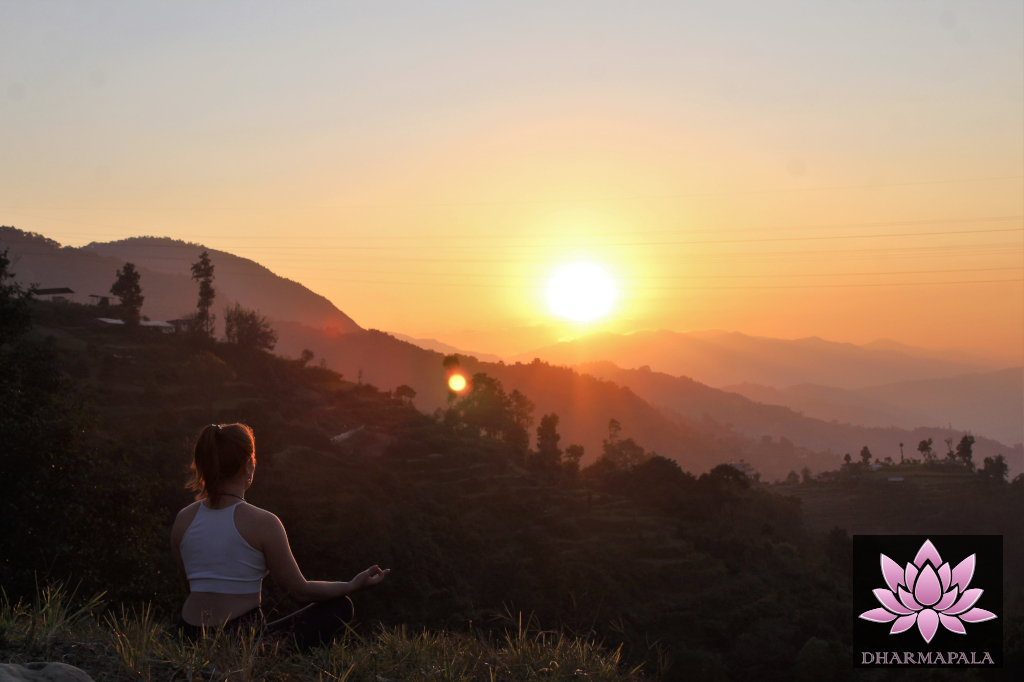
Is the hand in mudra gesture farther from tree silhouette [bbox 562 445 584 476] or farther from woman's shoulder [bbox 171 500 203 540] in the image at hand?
tree silhouette [bbox 562 445 584 476]

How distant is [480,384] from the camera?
79.8m

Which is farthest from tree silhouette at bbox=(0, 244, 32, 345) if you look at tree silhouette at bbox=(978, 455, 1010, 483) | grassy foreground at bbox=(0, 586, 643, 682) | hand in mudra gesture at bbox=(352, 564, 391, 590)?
tree silhouette at bbox=(978, 455, 1010, 483)

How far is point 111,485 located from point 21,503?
8.40 ft

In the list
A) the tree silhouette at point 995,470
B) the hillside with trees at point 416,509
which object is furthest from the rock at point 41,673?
the tree silhouette at point 995,470

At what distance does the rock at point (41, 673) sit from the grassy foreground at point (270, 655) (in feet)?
1.28

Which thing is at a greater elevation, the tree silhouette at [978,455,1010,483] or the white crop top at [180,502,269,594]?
the white crop top at [180,502,269,594]

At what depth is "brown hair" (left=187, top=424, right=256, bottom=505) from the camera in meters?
3.72

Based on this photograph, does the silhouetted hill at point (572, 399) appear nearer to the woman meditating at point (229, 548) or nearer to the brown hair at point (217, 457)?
the woman meditating at point (229, 548)

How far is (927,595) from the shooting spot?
9719 mm

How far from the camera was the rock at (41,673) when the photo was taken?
2.96 m

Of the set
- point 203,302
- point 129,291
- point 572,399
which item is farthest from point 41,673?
point 572,399

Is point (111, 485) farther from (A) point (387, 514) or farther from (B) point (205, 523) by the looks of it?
(A) point (387, 514)

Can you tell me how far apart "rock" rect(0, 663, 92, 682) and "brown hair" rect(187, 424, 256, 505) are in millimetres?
987

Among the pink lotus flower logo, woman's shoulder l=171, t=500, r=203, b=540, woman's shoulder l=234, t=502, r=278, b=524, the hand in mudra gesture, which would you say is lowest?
the pink lotus flower logo
